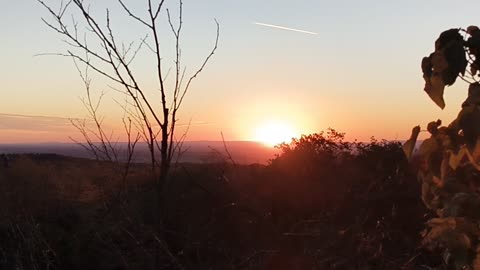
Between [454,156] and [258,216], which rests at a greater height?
[454,156]

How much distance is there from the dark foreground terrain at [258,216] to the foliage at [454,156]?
1.46 m

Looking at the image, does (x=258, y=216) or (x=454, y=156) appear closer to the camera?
(x=454, y=156)

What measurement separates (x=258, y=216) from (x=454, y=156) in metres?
2.19

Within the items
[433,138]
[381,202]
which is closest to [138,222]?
[433,138]

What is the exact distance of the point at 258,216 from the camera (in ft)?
11.8

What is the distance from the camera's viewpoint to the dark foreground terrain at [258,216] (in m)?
3.82

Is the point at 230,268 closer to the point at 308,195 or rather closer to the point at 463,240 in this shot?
the point at 463,240

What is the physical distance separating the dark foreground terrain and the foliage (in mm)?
1455

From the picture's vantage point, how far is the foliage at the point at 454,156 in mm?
1362

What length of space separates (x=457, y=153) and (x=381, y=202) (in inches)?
325

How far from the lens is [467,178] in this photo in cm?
160

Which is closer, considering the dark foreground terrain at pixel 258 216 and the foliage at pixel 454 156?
the foliage at pixel 454 156

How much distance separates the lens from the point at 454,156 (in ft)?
4.88

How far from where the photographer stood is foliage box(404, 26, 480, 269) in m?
1.36
